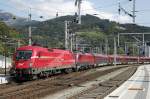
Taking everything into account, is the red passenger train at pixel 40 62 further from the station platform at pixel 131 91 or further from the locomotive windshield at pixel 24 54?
the station platform at pixel 131 91

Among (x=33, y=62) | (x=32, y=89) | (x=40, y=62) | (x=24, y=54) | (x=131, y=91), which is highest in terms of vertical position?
(x=24, y=54)

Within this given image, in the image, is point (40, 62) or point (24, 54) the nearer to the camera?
point (24, 54)

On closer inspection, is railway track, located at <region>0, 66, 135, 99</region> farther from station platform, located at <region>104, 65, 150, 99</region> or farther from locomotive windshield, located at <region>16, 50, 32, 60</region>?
station platform, located at <region>104, 65, 150, 99</region>

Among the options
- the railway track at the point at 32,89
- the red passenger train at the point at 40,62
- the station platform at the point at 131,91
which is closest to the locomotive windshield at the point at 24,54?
the red passenger train at the point at 40,62

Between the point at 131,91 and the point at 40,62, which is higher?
the point at 40,62

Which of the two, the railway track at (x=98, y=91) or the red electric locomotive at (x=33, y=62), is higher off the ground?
the red electric locomotive at (x=33, y=62)

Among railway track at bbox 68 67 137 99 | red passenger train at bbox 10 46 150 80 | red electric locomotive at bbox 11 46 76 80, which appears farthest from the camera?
red passenger train at bbox 10 46 150 80

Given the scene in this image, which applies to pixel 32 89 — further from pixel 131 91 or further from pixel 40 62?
pixel 40 62

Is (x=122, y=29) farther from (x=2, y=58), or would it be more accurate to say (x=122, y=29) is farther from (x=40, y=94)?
(x=40, y=94)

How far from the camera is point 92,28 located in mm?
195750

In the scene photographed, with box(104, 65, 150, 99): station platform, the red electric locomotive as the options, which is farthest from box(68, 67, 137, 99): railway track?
the red electric locomotive

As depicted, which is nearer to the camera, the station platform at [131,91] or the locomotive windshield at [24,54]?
the station platform at [131,91]

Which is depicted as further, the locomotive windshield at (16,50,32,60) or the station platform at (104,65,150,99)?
the locomotive windshield at (16,50,32,60)

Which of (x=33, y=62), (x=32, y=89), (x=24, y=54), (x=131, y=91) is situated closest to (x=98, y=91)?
(x=131, y=91)
